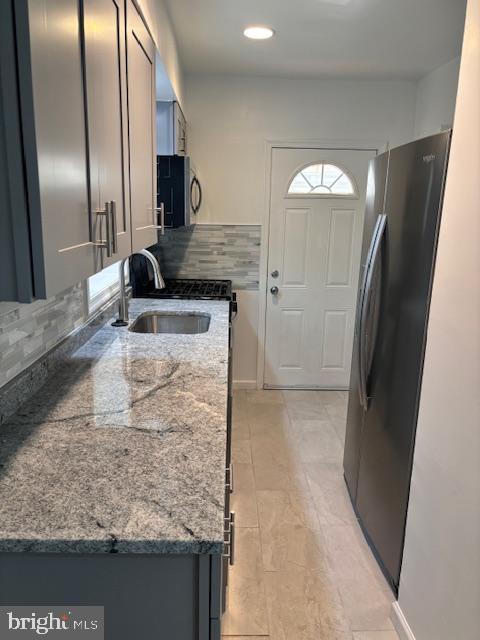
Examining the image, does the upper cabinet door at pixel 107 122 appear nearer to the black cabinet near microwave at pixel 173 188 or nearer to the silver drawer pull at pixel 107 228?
the silver drawer pull at pixel 107 228

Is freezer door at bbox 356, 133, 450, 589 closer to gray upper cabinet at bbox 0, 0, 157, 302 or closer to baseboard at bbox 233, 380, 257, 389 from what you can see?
gray upper cabinet at bbox 0, 0, 157, 302

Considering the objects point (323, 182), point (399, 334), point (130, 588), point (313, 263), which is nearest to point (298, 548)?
point (399, 334)

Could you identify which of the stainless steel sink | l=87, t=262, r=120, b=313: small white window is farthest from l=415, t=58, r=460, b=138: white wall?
l=87, t=262, r=120, b=313: small white window

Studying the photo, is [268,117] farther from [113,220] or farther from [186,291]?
[113,220]

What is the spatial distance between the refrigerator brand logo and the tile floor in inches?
40.4

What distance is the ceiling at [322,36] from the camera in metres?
2.32

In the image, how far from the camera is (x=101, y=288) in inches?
93.0

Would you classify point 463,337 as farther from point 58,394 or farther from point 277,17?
point 277,17

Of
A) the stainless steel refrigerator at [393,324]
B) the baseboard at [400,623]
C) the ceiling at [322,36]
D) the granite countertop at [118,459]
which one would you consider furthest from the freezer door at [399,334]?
the ceiling at [322,36]

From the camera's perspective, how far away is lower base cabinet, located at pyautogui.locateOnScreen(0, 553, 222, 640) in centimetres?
87

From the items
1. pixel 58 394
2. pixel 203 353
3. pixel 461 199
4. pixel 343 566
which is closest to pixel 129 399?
pixel 58 394

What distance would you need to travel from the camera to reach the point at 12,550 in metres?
0.83

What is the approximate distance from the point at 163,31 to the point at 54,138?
181 centimetres

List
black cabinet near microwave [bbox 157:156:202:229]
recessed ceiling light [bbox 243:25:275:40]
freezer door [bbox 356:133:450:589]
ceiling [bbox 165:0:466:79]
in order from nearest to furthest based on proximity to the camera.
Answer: freezer door [bbox 356:133:450:589]
ceiling [bbox 165:0:466:79]
recessed ceiling light [bbox 243:25:275:40]
black cabinet near microwave [bbox 157:156:202:229]
